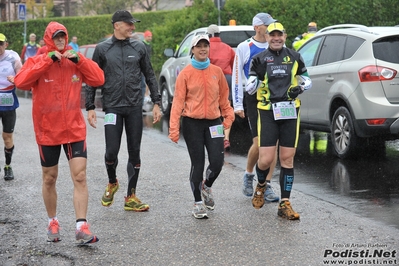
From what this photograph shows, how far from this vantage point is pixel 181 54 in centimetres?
1717

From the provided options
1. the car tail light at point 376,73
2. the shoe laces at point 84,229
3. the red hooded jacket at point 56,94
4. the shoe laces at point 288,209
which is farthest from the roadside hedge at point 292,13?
the shoe laces at point 84,229

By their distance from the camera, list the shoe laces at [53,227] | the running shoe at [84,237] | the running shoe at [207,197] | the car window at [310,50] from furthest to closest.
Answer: the car window at [310,50] < the running shoe at [207,197] < the shoe laces at [53,227] < the running shoe at [84,237]

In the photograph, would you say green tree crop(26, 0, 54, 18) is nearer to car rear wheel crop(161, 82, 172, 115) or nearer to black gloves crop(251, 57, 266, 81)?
car rear wheel crop(161, 82, 172, 115)

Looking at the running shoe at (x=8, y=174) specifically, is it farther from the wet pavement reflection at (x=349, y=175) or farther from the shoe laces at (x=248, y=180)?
the shoe laces at (x=248, y=180)

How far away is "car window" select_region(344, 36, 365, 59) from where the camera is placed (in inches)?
435

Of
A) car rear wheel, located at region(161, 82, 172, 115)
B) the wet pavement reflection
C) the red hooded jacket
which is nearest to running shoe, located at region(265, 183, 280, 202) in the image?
the wet pavement reflection

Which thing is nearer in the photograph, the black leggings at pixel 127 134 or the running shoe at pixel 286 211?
the running shoe at pixel 286 211

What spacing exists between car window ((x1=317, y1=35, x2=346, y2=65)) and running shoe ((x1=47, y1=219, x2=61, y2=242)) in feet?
18.2

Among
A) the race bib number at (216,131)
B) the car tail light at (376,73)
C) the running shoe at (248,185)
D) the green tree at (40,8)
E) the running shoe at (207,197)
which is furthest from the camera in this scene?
the green tree at (40,8)

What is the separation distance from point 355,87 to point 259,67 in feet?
10.5

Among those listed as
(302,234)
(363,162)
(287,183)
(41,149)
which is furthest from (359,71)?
(41,149)

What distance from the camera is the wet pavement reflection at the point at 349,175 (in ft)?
27.1

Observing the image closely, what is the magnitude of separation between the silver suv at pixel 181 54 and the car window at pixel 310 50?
3.24 meters

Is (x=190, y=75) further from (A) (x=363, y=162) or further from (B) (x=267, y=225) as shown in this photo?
(A) (x=363, y=162)
